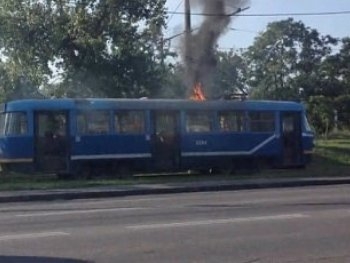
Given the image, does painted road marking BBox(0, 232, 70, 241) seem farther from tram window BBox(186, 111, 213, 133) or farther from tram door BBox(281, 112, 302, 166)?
tram door BBox(281, 112, 302, 166)

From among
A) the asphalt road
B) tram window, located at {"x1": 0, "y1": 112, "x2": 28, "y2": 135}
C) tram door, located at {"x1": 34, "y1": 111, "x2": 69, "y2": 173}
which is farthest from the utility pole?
the asphalt road

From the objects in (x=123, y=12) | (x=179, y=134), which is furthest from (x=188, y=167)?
(x=123, y=12)

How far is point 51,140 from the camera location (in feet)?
112

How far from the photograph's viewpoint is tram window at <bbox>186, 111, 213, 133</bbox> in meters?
36.0

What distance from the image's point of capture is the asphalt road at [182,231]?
41.3 ft

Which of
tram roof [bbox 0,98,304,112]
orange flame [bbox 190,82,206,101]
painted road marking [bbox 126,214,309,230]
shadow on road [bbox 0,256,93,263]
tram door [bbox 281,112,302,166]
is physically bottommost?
shadow on road [bbox 0,256,93,263]

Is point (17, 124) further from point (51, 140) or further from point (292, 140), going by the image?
point (292, 140)

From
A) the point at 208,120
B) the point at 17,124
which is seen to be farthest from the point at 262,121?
the point at 17,124

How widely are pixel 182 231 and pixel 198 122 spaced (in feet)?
69.7

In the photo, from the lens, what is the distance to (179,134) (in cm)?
3559

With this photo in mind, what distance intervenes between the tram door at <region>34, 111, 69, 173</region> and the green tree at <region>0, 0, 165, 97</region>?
15.5 metres

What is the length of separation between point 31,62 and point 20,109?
16.9 metres

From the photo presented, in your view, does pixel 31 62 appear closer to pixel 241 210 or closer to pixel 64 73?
pixel 64 73

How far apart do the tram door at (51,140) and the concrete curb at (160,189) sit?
615 cm
